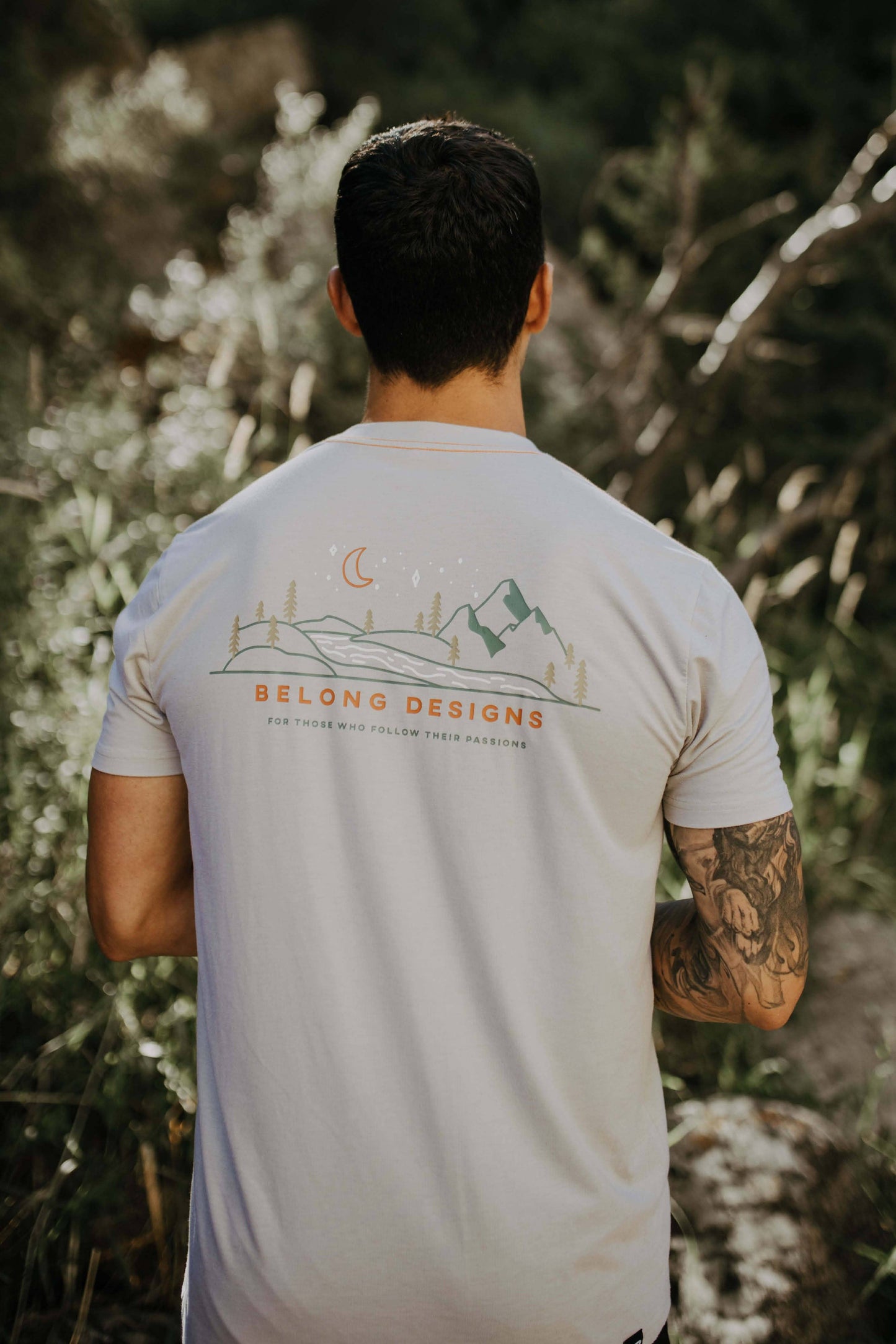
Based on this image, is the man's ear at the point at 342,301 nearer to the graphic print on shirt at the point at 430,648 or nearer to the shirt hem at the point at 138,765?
the graphic print on shirt at the point at 430,648

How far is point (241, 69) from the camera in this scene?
24.7ft

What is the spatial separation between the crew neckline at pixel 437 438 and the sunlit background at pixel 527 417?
5.41 feet

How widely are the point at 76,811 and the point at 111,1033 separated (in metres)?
0.61

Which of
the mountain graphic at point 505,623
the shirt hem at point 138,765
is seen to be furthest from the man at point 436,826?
the shirt hem at point 138,765

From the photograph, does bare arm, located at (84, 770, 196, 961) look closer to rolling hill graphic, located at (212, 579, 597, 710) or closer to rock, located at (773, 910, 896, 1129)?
rolling hill graphic, located at (212, 579, 597, 710)

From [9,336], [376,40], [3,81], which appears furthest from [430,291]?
[376,40]

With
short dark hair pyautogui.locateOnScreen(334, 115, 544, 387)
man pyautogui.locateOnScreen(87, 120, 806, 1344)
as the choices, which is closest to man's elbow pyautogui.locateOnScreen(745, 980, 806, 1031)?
man pyautogui.locateOnScreen(87, 120, 806, 1344)

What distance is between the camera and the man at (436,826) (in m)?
1.01

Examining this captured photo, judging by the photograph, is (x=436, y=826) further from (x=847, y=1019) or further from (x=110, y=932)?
(x=847, y=1019)

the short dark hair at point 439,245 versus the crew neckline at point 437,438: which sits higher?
the short dark hair at point 439,245

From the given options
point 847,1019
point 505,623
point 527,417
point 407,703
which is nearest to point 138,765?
point 407,703

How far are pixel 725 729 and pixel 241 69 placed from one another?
8.41m

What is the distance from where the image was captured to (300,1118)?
1.05 m

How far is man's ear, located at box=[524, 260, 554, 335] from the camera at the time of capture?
121cm
